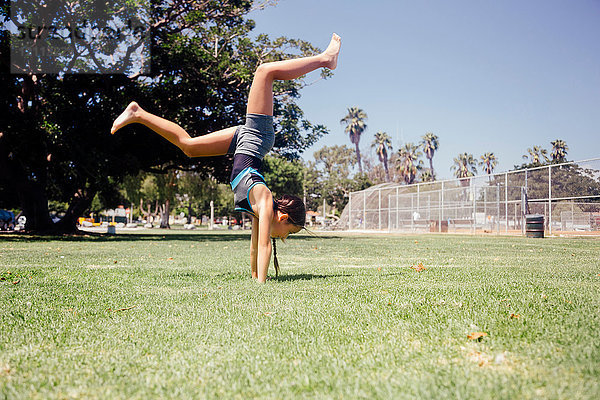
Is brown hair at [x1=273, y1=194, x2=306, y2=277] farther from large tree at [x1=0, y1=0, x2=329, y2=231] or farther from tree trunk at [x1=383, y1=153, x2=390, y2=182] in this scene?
tree trunk at [x1=383, y1=153, x2=390, y2=182]

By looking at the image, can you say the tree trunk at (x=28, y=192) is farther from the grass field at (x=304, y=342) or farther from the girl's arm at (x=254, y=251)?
the grass field at (x=304, y=342)

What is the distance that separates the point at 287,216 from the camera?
16.4ft

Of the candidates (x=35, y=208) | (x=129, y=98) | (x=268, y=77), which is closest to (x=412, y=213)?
(x=129, y=98)

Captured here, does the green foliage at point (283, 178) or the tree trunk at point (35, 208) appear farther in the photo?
the green foliage at point (283, 178)

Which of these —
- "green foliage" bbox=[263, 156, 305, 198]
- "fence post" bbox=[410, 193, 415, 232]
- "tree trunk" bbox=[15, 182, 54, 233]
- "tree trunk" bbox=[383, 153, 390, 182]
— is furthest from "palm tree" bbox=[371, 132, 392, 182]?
"tree trunk" bbox=[15, 182, 54, 233]

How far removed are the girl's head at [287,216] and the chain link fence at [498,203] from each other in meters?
19.1

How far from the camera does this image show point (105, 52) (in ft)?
68.8

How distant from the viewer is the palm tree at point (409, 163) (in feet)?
229

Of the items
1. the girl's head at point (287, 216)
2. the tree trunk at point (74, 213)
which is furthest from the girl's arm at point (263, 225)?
the tree trunk at point (74, 213)

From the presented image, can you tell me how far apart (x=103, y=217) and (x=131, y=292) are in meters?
101

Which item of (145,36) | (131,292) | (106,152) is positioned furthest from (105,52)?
(131,292)

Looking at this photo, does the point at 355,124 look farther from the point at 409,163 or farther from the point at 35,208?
the point at 35,208

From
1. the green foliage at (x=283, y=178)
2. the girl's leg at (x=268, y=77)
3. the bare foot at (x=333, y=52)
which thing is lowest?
the girl's leg at (x=268, y=77)

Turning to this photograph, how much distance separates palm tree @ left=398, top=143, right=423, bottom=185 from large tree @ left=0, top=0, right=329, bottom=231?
164 ft
